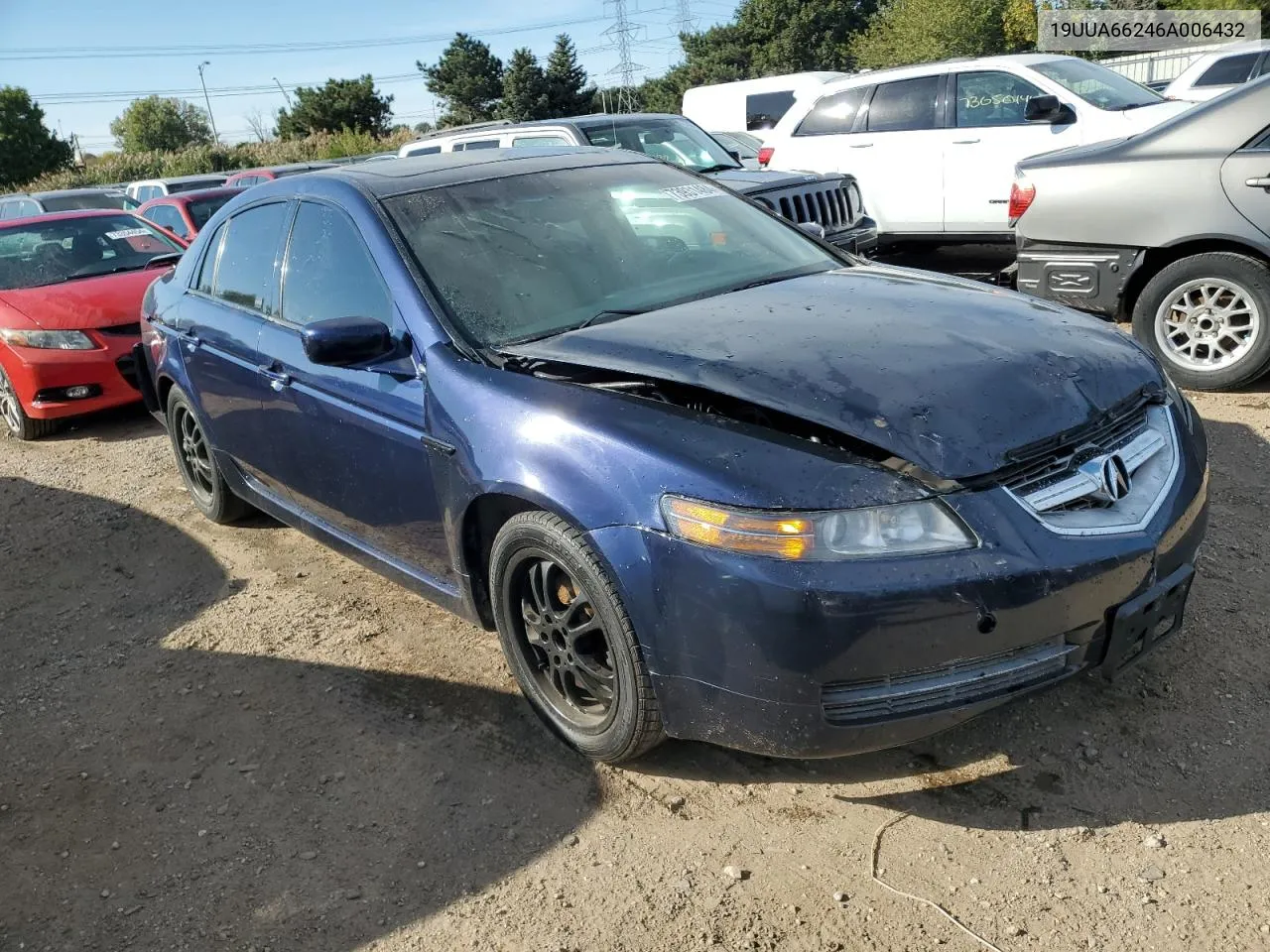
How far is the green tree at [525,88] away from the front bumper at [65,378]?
169 ft

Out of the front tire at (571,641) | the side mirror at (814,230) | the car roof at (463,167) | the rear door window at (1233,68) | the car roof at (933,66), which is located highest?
the car roof at (933,66)

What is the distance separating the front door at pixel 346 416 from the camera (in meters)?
3.24

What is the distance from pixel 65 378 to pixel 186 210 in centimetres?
611

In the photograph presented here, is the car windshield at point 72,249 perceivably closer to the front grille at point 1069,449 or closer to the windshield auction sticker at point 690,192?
the windshield auction sticker at point 690,192

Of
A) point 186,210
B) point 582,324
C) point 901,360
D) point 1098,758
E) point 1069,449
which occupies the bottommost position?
point 1098,758

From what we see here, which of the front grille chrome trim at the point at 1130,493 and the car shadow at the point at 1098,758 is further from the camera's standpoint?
the car shadow at the point at 1098,758

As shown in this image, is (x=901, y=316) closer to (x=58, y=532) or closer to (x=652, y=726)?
(x=652, y=726)

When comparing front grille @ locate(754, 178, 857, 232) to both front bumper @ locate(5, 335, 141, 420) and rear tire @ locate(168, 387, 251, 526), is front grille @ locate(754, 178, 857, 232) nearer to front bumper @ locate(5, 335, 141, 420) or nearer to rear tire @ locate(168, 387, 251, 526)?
rear tire @ locate(168, 387, 251, 526)

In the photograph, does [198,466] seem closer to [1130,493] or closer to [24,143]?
[1130,493]

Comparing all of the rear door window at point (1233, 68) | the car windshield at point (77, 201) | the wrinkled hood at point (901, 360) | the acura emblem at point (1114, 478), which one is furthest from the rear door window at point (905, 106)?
the car windshield at point (77, 201)

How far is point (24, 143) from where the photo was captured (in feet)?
156

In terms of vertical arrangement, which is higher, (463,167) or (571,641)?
(463,167)

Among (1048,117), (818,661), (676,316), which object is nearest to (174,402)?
(676,316)

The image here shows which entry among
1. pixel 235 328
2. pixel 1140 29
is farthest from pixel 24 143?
pixel 235 328
